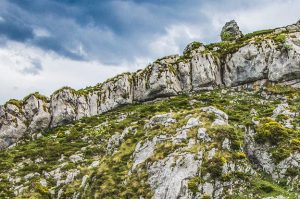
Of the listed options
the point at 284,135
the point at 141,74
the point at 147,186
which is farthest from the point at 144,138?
the point at 141,74

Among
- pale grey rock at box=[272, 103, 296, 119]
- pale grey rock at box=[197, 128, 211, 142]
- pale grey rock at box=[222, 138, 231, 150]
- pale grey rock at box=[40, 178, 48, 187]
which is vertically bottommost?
pale grey rock at box=[40, 178, 48, 187]

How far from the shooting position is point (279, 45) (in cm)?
9288

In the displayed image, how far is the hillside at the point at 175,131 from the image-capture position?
164 ft

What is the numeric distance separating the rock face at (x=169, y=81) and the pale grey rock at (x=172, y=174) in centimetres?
4303

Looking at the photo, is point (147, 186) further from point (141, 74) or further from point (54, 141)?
point (141, 74)

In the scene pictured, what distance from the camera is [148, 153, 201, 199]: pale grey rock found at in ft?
157

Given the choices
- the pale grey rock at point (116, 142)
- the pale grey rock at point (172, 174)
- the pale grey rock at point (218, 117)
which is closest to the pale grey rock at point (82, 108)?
the pale grey rock at point (116, 142)

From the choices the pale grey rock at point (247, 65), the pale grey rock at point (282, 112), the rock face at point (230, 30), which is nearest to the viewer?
the pale grey rock at point (282, 112)

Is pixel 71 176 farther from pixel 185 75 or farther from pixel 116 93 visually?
pixel 185 75

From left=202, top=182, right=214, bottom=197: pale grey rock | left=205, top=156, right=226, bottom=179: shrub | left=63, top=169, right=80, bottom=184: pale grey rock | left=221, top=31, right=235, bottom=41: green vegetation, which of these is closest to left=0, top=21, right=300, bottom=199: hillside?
left=202, top=182, right=214, bottom=197: pale grey rock

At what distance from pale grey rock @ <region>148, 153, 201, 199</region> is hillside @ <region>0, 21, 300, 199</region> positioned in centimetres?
13

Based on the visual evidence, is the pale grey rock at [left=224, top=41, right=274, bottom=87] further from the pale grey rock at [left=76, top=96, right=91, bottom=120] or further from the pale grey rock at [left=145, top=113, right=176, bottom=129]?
the pale grey rock at [left=145, top=113, right=176, bottom=129]

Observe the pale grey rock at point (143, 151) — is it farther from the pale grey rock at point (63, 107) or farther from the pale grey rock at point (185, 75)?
the pale grey rock at point (63, 107)

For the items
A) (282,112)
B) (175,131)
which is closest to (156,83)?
(282,112)
